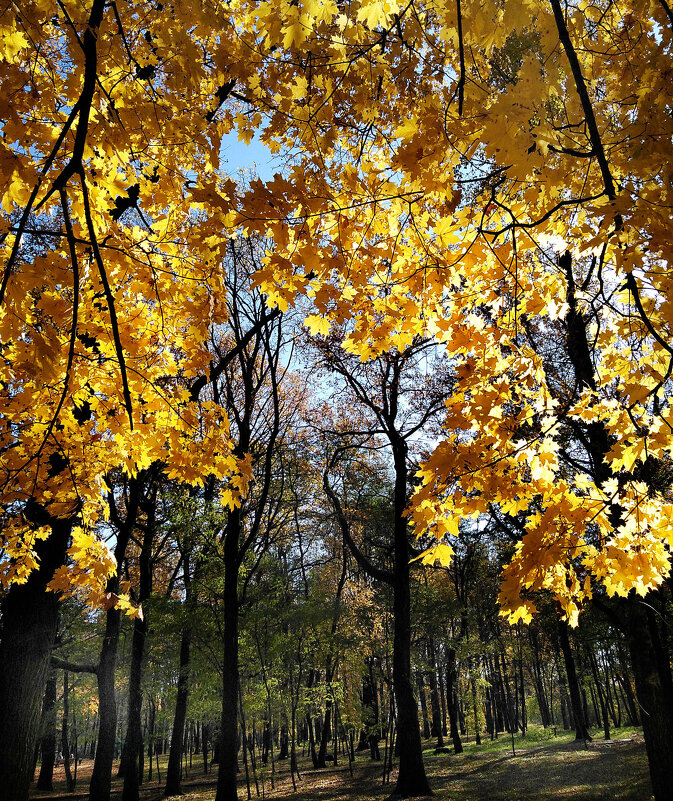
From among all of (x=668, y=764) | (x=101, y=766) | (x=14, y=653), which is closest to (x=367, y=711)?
(x=101, y=766)

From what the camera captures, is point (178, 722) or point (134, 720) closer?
point (134, 720)

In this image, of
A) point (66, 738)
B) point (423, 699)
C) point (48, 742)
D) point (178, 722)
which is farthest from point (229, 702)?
point (423, 699)

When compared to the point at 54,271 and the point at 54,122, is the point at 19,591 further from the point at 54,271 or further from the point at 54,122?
the point at 54,122

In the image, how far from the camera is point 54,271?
11.1ft

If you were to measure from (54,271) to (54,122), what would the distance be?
36.0 inches

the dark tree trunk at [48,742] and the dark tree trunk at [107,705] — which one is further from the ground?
the dark tree trunk at [107,705]

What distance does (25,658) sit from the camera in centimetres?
516

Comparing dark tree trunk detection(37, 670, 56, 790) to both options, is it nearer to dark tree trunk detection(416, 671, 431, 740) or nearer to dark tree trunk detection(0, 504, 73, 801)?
dark tree trunk detection(416, 671, 431, 740)

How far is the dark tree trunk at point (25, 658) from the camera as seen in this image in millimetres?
4965

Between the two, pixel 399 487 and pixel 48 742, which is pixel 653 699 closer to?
A: pixel 399 487

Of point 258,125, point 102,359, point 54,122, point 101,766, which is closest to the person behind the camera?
point 54,122

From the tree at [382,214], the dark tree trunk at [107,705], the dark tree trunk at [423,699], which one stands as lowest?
the dark tree trunk at [423,699]

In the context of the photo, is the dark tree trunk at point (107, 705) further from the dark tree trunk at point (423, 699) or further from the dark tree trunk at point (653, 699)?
the dark tree trunk at point (423, 699)

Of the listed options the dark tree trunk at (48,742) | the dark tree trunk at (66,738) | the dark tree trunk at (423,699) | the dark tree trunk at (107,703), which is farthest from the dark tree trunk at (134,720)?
the dark tree trunk at (66,738)
